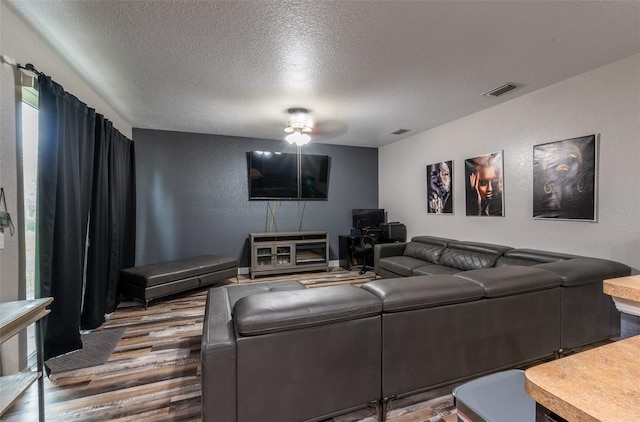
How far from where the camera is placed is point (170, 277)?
3.63 m

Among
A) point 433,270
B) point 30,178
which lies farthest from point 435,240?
point 30,178

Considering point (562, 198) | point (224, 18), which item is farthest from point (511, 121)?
point (224, 18)

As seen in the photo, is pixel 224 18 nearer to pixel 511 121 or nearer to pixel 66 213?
pixel 66 213

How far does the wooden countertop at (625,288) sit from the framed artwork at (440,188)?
3597 mm

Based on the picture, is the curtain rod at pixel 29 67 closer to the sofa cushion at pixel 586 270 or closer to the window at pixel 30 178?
the window at pixel 30 178

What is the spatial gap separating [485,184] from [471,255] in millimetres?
995

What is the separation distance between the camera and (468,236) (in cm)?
410

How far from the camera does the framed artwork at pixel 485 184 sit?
11.8 ft

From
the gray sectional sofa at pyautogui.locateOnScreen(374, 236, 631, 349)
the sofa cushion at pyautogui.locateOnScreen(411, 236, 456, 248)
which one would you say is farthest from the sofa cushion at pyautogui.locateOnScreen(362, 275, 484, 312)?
the sofa cushion at pyautogui.locateOnScreen(411, 236, 456, 248)

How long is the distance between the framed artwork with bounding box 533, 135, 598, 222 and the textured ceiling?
71 centimetres

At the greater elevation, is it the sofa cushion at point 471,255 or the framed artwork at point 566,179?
the framed artwork at point 566,179

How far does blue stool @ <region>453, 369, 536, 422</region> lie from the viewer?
0.95 metres

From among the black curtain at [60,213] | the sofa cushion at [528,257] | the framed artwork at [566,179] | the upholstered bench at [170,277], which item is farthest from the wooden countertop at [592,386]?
the upholstered bench at [170,277]

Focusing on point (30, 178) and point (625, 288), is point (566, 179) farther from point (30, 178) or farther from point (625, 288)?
point (30, 178)
